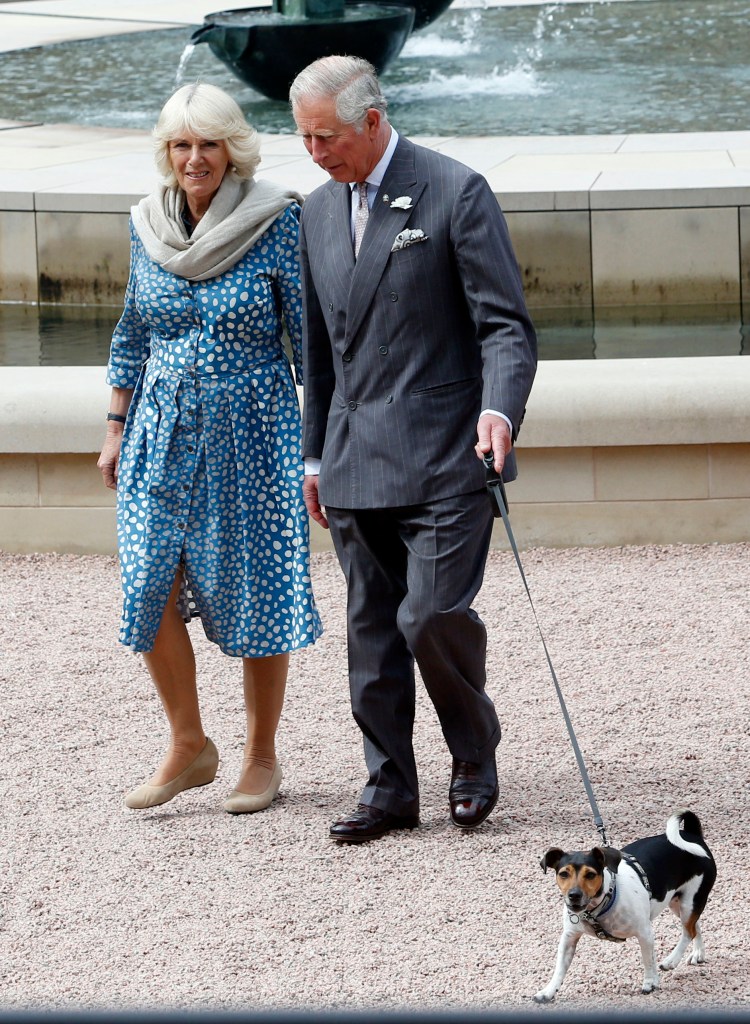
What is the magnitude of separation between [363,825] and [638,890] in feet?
3.40

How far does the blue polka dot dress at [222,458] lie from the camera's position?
399 centimetres

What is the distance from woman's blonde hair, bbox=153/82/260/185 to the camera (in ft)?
12.4

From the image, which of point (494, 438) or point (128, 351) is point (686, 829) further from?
point (128, 351)

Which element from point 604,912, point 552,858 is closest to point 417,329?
point 552,858

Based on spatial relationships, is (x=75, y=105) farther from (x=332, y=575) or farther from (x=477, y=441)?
(x=477, y=441)

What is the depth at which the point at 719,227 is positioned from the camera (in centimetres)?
819

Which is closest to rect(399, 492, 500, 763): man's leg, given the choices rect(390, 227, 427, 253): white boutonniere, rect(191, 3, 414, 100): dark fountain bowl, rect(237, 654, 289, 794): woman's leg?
rect(237, 654, 289, 794): woman's leg

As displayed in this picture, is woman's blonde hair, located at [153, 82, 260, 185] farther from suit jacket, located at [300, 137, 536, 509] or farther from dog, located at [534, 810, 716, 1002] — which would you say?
dog, located at [534, 810, 716, 1002]

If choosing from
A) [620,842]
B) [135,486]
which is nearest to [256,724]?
[135,486]

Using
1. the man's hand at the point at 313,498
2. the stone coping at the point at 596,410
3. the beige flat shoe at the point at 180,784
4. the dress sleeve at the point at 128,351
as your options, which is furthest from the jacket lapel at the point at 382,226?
the stone coping at the point at 596,410

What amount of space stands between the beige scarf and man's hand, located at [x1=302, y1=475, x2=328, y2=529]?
1.79ft

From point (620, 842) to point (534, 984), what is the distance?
72 cm

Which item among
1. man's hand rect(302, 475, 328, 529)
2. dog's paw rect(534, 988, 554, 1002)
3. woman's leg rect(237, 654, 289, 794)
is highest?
man's hand rect(302, 475, 328, 529)

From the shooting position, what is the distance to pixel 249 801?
4172 millimetres
